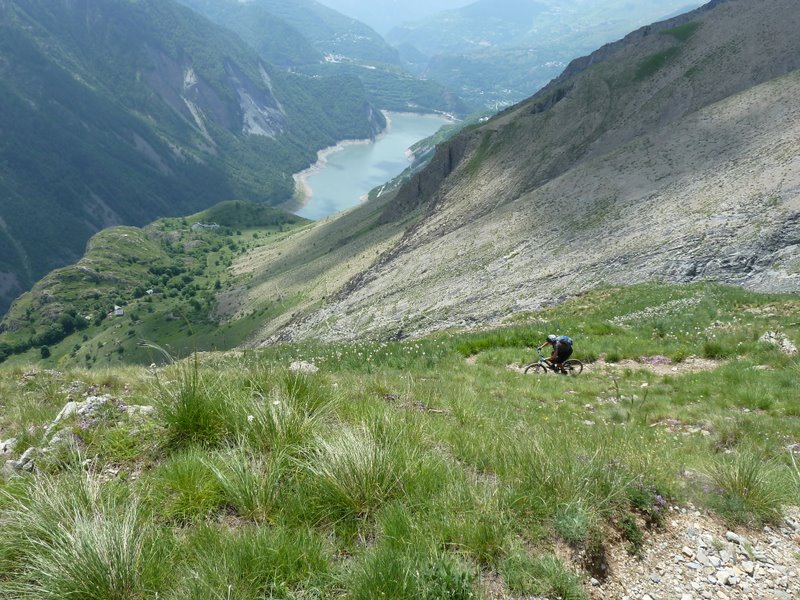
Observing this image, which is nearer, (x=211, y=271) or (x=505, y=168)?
(x=505, y=168)

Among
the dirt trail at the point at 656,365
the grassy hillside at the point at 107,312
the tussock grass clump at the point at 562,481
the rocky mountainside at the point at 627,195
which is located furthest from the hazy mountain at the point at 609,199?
the grassy hillside at the point at 107,312

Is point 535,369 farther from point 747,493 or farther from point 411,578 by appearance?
point 411,578

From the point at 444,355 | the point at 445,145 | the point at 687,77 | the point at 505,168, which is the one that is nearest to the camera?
the point at 444,355

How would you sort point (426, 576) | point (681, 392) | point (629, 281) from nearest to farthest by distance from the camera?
point (426, 576) → point (681, 392) → point (629, 281)

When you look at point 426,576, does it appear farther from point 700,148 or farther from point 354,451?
point 700,148

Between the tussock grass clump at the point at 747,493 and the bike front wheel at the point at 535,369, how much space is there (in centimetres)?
846

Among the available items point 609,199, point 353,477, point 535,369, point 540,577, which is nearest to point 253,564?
point 353,477

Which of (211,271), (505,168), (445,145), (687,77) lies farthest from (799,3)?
(211,271)

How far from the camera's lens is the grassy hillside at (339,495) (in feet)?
12.2

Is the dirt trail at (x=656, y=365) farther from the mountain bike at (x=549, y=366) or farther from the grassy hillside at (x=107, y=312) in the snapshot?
the grassy hillside at (x=107, y=312)

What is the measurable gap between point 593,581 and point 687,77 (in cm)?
6149

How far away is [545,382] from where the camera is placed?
12398 mm

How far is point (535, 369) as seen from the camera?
14.3 meters

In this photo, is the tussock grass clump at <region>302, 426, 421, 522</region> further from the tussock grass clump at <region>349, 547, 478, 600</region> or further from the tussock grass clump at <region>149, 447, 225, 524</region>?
the tussock grass clump at <region>149, 447, 225, 524</region>
